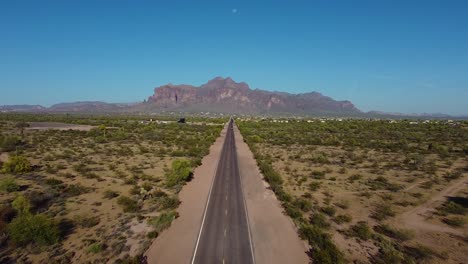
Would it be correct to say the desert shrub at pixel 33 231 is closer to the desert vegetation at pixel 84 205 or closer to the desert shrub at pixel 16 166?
the desert vegetation at pixel 84 205

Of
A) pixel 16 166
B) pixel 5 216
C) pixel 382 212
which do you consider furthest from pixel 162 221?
pixel 16 166

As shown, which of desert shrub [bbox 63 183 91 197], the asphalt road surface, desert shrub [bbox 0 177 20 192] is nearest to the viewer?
the asphalt road surface

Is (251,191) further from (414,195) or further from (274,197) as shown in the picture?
(414,195)

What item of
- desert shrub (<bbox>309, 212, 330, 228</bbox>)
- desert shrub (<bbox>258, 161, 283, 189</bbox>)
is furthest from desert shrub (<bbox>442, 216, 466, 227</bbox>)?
desert shrub (<bbox>258, 161, 283, 189</bbox>)

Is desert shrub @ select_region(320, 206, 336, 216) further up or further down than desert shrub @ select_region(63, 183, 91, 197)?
further down

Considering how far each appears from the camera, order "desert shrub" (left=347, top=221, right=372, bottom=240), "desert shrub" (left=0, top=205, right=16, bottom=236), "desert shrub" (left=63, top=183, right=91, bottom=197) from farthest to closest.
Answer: "desert shrub" (left=63, top=183, right=91, bottom=197) < "desert shrub" (left=347, top=221, right=372, bottom=240) < "desert shrub" (left=0, top=205, right=16, bottom=236)

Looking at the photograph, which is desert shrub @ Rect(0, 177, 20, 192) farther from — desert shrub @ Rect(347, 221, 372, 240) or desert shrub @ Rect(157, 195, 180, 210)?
desert shrub @ Rect(347, 221, 372, 240)

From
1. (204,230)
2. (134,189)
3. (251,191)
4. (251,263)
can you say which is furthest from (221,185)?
(251,263)

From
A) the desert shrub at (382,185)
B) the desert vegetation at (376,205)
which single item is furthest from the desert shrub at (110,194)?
the desert shrub at (382,185)
